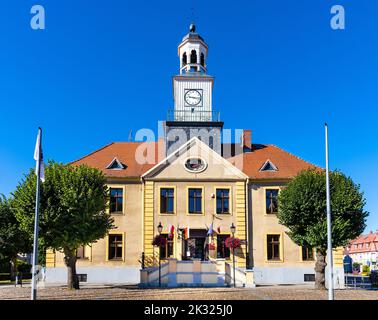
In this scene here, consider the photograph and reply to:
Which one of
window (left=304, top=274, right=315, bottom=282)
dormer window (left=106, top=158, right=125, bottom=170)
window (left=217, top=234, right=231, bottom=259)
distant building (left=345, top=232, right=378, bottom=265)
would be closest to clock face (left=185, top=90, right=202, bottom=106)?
dormer window (left=106, top=158, right=125, bottom=170)

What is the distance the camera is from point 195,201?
3569 cm

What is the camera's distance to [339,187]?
1147 inches

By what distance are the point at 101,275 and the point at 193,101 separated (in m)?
15.9

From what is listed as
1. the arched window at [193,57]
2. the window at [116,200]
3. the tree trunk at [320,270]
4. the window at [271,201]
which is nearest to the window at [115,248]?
the window at [116,200]

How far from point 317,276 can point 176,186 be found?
41.1ft

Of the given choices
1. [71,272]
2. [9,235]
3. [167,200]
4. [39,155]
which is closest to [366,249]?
[167,200]

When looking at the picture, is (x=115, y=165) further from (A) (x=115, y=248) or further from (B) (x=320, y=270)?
(B) (x=320, y=270)

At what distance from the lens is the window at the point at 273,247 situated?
3538 cm

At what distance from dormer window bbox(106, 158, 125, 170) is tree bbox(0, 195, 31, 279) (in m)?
8.09

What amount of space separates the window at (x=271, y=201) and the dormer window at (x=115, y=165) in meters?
11.6

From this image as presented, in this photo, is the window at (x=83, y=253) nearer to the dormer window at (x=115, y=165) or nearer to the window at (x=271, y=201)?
the dormer window at (x=115, y=165)

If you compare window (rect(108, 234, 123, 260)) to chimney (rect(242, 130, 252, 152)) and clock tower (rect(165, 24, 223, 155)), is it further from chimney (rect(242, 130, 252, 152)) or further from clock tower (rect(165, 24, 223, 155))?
chimney (rect(242, 130, 252, 152))

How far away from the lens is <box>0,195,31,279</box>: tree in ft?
122

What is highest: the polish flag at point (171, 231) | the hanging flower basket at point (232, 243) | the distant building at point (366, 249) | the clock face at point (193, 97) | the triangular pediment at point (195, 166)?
the clock face at point (193, 97)
